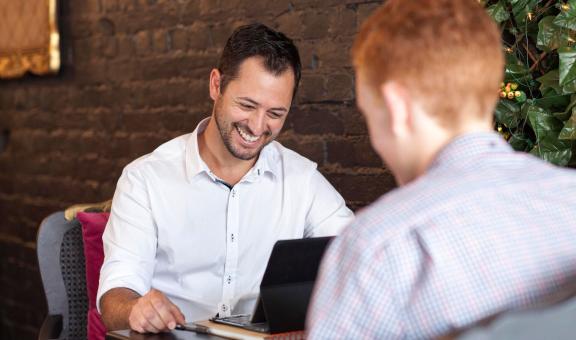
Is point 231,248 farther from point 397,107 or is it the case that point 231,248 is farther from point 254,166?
point 397,107

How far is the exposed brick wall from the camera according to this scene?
2.84 meters

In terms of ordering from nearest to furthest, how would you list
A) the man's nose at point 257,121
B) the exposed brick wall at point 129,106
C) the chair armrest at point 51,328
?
the man's nose at point 257,121 < the chair armrest at point 51,328 < the exposed brick wall at point 129,106

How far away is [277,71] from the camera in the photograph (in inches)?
95.0

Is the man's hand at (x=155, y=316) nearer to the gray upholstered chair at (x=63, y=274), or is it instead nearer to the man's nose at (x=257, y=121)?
the man's nose at (x=257, y=121)

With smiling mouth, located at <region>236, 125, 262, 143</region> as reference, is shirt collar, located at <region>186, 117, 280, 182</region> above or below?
below

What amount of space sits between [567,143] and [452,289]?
1.21 m

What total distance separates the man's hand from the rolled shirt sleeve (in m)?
0.41

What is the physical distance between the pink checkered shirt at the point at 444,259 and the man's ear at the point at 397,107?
0.07 m

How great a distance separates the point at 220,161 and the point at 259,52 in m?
0.32

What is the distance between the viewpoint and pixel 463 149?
3.70 ft

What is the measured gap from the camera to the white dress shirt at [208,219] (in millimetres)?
2408

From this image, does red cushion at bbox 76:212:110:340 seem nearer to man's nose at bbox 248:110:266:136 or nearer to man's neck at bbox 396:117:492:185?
man's nose at bbox 248:110:266:136

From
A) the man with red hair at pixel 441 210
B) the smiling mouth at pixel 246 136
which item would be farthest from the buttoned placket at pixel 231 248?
the man with red hair at pixel 441 210

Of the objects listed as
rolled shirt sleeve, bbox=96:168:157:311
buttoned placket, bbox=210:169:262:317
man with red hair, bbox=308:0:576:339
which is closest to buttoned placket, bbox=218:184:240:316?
buttoned placket, bbox=210:169:262:317
